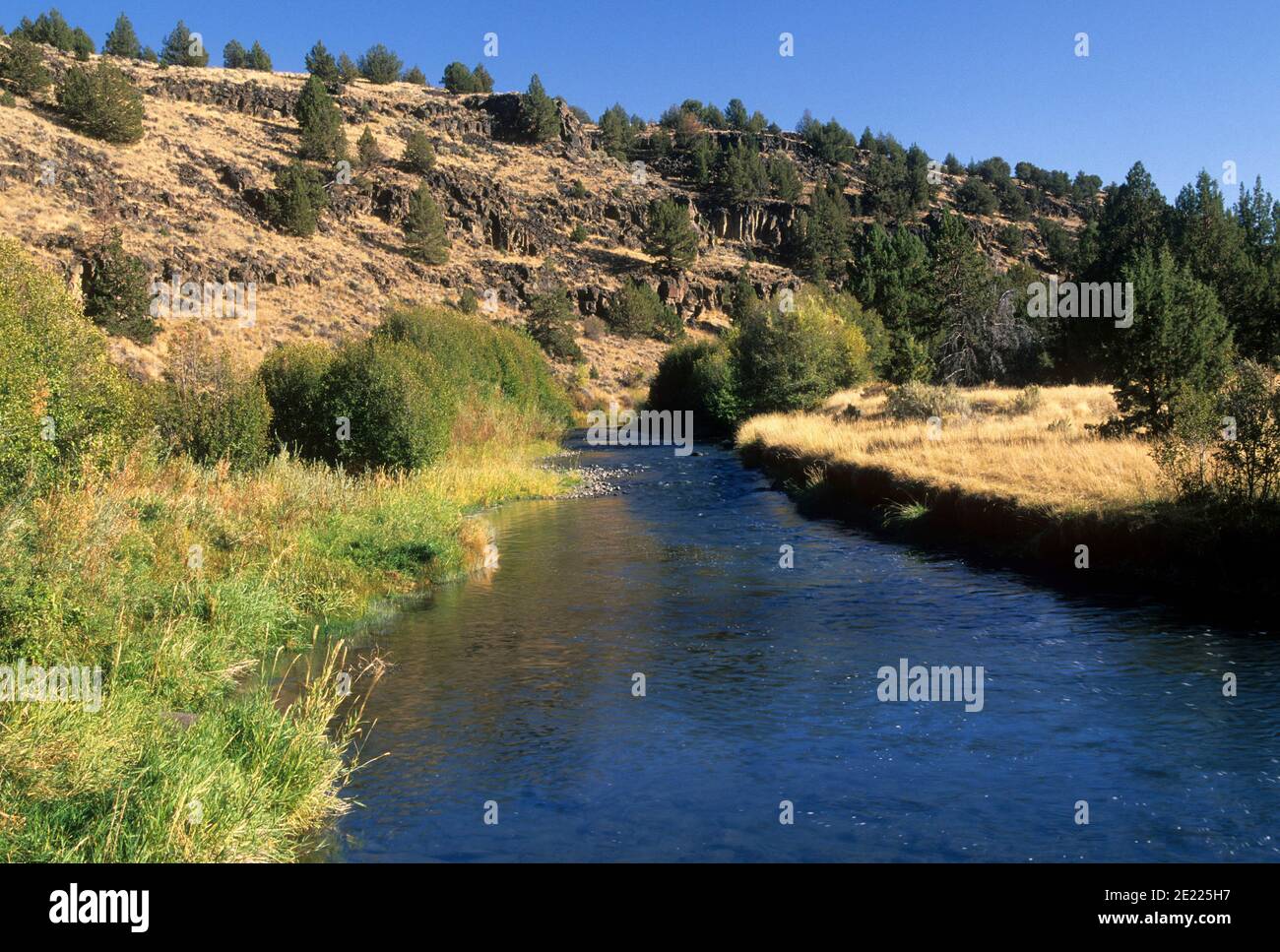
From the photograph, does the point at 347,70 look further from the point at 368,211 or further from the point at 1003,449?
the point at 1003,449

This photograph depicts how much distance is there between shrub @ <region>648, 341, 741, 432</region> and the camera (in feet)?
209

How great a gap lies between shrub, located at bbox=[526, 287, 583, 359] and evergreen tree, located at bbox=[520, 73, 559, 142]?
4526 centimetres

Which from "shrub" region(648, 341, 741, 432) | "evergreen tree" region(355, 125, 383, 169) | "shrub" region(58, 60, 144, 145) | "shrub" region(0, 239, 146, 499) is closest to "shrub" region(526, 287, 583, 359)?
"shrub" region(648, 341, 741, 432)

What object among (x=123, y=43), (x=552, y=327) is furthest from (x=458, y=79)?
(x=552, y=327)

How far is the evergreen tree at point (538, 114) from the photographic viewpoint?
436ft

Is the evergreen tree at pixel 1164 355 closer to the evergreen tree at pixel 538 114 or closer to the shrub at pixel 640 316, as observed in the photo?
the shrub at pixel 640 316

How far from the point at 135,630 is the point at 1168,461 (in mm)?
18157

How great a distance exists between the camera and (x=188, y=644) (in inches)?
503

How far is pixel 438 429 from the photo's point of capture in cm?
3209

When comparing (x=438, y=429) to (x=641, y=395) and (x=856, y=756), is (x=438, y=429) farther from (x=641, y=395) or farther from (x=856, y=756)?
(x=641, y=395)

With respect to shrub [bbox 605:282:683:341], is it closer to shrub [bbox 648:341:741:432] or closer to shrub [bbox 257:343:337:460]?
shrub [bbox 648:341:741:432]

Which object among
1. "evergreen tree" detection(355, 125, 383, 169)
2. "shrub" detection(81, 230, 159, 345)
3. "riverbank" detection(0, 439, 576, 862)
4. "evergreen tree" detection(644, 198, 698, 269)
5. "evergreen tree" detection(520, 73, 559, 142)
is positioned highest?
"evergreen tree" detection(520, 73, 559, 142)

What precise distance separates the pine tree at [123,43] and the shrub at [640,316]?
64.3m

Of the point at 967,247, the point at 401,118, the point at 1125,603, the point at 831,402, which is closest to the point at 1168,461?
the point at 1125,603
